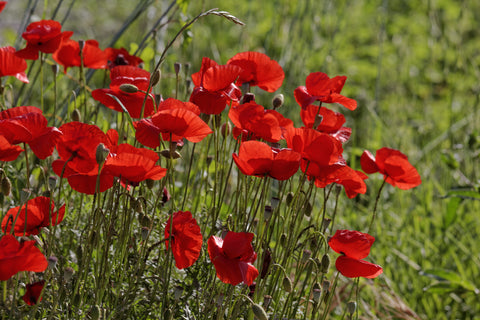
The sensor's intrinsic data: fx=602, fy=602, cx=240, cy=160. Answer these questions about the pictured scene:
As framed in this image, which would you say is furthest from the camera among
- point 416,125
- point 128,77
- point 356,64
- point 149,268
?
point 356,64

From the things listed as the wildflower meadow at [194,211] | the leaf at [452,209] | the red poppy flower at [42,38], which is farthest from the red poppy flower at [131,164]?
the leaf at [452,209]

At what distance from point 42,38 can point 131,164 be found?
1.79 ft

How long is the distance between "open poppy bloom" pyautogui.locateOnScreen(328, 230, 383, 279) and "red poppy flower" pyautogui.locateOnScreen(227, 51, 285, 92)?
0.37 meters

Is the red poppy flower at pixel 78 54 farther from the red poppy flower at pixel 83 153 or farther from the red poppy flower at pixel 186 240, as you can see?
the red poppy flower at pixel 186 240

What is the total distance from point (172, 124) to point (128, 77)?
232 millimetres

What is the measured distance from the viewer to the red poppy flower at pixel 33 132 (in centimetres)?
99

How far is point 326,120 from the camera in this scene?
1.24 metres

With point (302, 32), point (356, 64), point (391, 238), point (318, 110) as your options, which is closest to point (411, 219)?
point (391, 238)

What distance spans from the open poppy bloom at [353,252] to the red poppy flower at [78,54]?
814 millimetres

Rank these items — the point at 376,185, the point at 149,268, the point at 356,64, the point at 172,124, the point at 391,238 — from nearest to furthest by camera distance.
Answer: the point at 172,124 → the point at 149,268 → the point at 391,238 → the point at 376,185 → the point at 356,64

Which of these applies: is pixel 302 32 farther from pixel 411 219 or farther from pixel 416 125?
pixel 411 219

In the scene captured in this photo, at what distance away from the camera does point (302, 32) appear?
109 inches

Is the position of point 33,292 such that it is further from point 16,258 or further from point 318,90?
point 318,90

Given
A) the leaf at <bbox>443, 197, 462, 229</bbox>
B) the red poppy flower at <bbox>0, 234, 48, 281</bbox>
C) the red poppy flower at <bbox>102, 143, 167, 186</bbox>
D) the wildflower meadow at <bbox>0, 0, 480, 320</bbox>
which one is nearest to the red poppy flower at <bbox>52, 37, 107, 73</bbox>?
the wildflower meadow at <bbox>0, 0, 480, 320</bbox>
